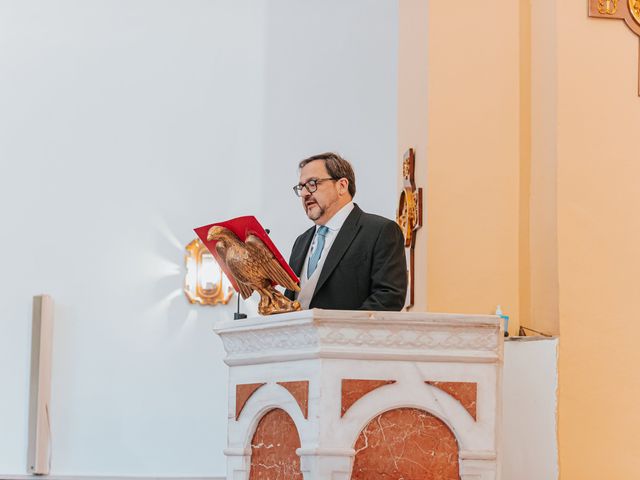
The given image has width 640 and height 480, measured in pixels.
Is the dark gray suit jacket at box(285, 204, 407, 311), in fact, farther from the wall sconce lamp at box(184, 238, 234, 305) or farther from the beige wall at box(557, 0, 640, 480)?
the wall sconce lamp at box(184, 238, 234, 305)

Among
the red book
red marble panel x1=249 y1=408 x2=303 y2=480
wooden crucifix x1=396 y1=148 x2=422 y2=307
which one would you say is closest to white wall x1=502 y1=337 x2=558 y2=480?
wooden crucifix x1=396 y1=148 x2=422 y2=307

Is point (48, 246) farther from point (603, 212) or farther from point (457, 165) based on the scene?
point (603, 212)

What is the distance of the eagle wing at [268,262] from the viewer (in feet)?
14.1

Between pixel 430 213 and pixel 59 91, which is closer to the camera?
pixel 430 213

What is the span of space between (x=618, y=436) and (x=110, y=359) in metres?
4.57

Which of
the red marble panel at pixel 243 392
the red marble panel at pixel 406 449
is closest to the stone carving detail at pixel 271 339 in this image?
the red marble panel at pixel 243 392

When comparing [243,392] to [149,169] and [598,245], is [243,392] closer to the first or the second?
[598,245]

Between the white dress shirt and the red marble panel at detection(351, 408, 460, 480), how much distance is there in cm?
92

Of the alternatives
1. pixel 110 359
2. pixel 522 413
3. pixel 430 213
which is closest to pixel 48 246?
pixel 110 359

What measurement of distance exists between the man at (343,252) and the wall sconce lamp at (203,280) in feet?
12.4

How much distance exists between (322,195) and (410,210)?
129 cm

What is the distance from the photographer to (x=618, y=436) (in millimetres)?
5023

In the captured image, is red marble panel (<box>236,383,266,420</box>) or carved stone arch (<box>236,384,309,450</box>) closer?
carved stone arch (<box>236,384,309,450</box>)

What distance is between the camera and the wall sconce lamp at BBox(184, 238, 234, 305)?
8.62 meters
